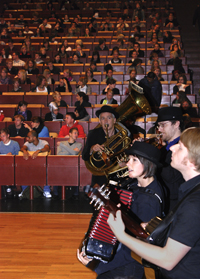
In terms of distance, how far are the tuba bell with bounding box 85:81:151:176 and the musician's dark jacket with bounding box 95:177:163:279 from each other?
1119 millimetres

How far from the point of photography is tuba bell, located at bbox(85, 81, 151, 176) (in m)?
3.12

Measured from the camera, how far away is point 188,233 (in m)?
1.22

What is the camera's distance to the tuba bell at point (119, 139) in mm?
3115

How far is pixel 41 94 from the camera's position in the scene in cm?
794

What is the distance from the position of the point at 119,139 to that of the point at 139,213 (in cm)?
156

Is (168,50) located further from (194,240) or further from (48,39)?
(194,240)

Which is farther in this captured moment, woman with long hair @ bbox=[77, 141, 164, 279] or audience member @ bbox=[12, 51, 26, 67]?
audience member @ bbox=[12, 51, 26, 67]

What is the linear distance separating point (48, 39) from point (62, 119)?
5005 mm

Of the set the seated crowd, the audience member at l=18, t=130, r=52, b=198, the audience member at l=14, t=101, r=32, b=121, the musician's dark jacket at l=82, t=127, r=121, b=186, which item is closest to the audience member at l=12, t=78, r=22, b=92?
the seated crowd

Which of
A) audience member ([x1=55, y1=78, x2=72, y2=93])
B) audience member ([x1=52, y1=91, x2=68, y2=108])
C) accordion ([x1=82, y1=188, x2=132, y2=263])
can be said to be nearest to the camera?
accordion ([x1=82, y1=188, x2=132, y2=263])

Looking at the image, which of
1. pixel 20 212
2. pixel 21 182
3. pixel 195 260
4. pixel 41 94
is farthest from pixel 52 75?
pixel 195 260

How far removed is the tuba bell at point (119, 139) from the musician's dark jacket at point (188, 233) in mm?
1746

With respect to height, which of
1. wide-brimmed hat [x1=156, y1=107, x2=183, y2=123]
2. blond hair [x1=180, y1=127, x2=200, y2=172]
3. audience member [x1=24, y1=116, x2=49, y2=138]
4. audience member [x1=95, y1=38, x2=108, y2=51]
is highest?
audience member [x1=95, y1=38, x2=108, y2=51]

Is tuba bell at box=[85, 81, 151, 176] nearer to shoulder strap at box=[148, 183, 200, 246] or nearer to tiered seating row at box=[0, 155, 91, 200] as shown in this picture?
shoulder strap at box=[148, 183, 200, 246]
